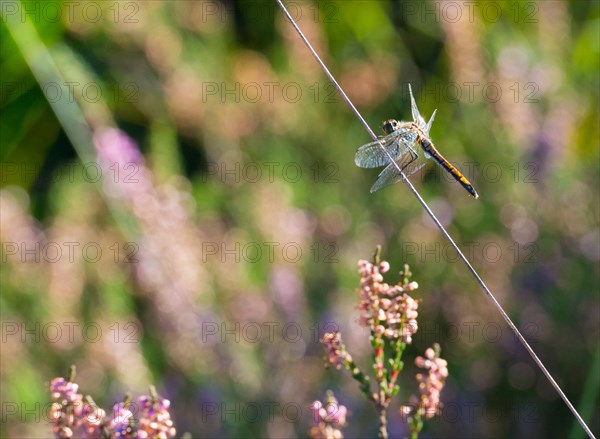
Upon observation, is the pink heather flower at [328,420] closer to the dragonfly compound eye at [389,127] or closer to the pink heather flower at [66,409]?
the pink heather flower at [66,409]

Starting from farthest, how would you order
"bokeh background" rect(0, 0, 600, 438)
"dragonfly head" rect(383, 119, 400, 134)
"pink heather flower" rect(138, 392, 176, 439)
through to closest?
"bokeh background" rect(0, 0, 600, 438), "dragonfly head" rect(383, 119, 400, 134), "pink heather flower" rect(138, 392, 176, 439)

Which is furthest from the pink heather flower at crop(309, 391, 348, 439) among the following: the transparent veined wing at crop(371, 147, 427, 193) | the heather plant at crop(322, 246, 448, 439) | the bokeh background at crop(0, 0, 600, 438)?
the bokeh background at crop(0, 0, 600, 438)

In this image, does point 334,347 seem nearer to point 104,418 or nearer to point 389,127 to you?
point 104,418

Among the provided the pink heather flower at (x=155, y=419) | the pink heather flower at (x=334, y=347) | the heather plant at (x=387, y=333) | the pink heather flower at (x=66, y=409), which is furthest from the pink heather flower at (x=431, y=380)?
the pink heather flower at (x=66, y=409)

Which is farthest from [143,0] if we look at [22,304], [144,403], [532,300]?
[144,403]

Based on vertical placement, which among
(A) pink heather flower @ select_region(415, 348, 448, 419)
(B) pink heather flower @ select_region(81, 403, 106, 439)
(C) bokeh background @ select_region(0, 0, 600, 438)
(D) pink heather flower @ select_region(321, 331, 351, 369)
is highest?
(C) bokeh background @ select_region(0, 0, 600, 438)

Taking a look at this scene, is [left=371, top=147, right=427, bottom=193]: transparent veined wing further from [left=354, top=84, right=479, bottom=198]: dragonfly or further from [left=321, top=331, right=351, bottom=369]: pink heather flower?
[left=321, top=331, right=351, bottom=369]: pink heather flower

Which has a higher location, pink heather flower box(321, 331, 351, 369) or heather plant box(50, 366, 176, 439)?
heather plant box(50, 366, 176, 439)

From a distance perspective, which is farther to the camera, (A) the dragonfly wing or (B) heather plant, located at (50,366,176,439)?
(A) the dragonfly wing

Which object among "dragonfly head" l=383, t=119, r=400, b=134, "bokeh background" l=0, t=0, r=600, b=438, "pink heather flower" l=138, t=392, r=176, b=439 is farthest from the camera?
"bokeh background" l=0, t=0, r=600, b=438
